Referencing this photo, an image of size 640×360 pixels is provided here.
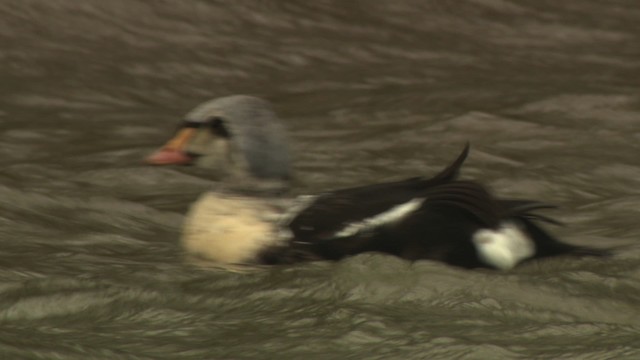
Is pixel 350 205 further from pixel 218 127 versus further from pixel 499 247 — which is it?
pixel 218 127

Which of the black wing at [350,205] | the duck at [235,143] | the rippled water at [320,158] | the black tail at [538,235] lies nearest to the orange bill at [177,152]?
the duck at [235,143]

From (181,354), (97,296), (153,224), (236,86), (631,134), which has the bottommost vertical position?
(181,354)

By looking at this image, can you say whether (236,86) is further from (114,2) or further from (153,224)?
(153,224)

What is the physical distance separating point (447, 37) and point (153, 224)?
638 cm

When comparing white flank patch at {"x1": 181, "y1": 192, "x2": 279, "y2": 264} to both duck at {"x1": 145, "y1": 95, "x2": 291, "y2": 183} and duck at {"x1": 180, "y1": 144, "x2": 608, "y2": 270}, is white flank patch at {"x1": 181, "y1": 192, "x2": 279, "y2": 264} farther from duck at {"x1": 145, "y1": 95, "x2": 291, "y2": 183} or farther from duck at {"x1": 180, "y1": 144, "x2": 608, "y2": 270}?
duck at {"x1": 145, "y1": 95, "x2": 291, "y2": 183}

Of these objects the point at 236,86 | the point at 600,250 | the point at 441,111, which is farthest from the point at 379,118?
the point at 600,250

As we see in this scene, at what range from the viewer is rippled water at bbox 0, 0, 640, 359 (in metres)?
6.78

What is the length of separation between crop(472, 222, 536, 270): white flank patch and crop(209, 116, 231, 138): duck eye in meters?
1.35

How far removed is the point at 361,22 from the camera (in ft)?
51.5

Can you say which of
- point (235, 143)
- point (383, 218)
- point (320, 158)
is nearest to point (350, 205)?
point (383, 218)

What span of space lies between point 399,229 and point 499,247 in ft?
1.42

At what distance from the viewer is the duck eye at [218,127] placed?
808cm

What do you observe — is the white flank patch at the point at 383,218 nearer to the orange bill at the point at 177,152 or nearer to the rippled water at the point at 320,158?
the rippled water at the point at 320,158

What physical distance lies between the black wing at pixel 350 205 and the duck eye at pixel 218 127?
69 centimetres
